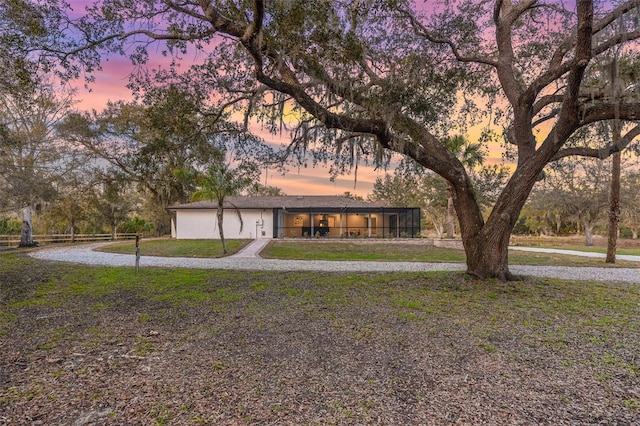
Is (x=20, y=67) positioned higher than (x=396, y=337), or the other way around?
(x=20, y=67)

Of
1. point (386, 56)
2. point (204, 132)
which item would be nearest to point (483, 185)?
point (386, 56)

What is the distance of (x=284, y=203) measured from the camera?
24422mm

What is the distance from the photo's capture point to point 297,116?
8.30m

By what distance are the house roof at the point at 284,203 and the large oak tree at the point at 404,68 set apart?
1449 centimetres

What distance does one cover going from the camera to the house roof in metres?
22.9

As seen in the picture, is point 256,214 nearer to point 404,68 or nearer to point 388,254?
point 388,254

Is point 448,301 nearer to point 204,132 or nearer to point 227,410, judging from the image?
point 227,410

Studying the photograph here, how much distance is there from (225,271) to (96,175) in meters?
15.0

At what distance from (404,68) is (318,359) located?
6.53 m

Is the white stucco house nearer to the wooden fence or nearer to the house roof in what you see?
the house roof

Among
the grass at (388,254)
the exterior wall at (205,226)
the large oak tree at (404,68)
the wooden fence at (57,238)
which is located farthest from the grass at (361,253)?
the wooden fence at (57,238)

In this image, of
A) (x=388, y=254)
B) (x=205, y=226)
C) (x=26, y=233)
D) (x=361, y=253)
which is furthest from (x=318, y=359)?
(x=26, y=233)

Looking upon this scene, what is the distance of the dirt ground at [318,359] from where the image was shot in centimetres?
242

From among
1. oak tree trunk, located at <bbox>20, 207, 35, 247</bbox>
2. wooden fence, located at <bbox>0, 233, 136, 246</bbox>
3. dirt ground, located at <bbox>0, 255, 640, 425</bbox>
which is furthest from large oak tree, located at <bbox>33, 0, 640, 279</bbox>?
wooden fence, located at <bbox>0, 233, 136, 246</bbox>
